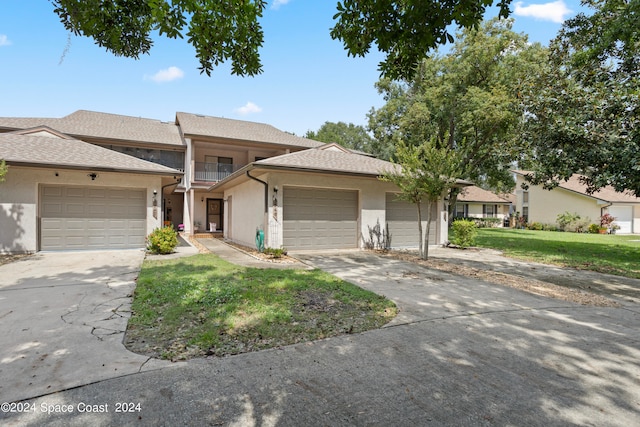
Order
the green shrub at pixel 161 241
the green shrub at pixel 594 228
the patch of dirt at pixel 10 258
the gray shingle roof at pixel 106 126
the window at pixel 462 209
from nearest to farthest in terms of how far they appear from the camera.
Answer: the patch of dirt at pixel 10 258
the green shrub at pixel 161 241
the gray shingle roof at pixel 106 126
the green shrub at pixel 594 228
the window at pixel 462 209

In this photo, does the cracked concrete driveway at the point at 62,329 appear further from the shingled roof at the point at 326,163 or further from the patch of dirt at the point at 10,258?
the shingled roof at the point at 326,163

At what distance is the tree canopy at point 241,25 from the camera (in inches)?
133

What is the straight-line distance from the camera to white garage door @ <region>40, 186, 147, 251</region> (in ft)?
34.0

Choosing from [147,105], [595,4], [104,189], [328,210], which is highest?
[595,4]

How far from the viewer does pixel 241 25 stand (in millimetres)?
3676

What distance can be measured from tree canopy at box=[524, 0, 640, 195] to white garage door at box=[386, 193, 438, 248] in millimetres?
4947

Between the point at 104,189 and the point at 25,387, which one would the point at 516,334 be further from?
the point at 104,189

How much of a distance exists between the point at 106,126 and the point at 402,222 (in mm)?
19260

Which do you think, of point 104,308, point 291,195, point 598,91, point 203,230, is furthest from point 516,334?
point 203,230

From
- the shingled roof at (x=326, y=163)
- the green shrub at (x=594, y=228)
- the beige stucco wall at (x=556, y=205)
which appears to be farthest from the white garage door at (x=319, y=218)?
the beige stucco wall at (x=556, y=205)

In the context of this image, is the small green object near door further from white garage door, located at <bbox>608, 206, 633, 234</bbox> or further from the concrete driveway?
white garage door, located at <bbox>608, 206, 633, 234</bbox>

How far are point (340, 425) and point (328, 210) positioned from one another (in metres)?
9.74

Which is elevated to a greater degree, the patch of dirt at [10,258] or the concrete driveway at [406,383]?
the patch of dirt at [10,258]

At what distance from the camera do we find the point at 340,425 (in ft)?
7.29
